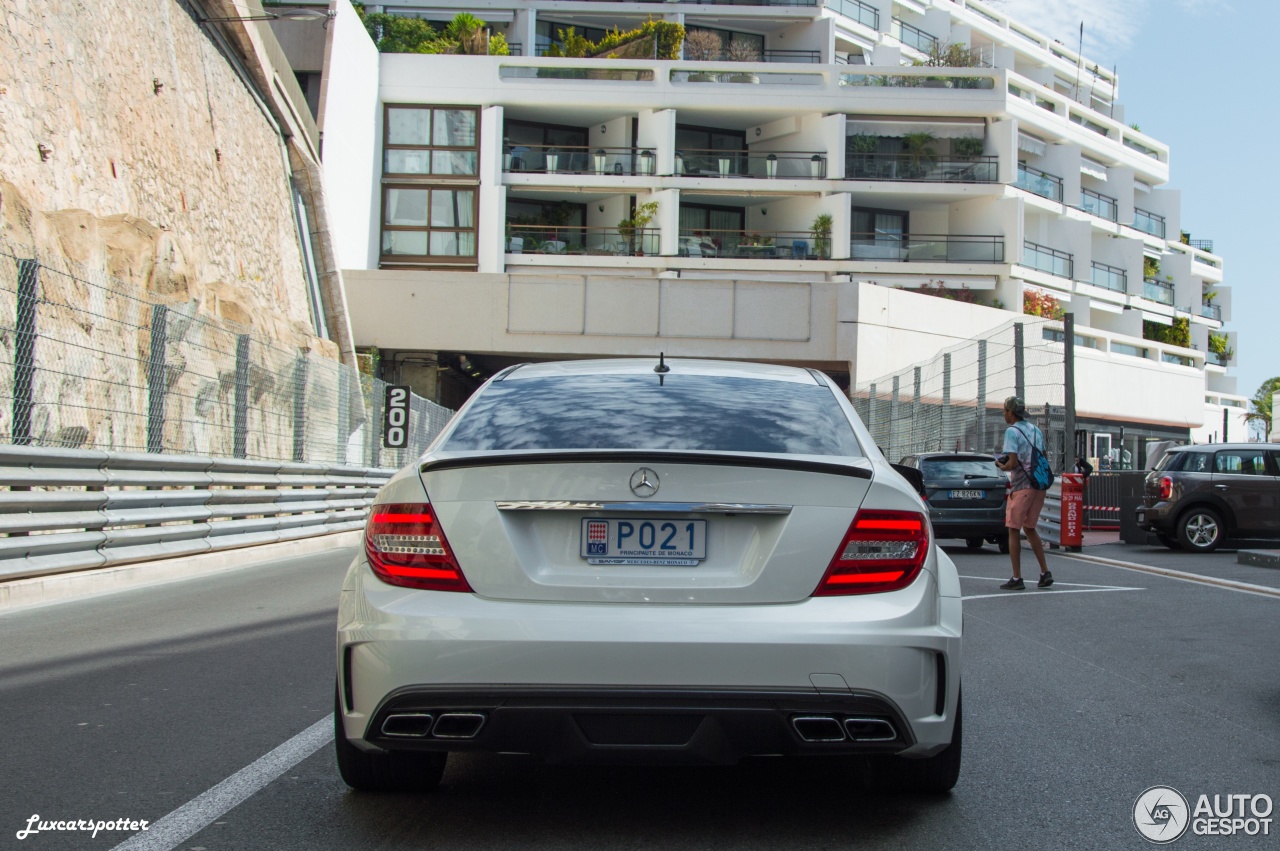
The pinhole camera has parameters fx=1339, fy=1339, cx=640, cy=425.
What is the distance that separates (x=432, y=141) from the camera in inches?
1970

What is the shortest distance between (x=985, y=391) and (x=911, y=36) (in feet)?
195

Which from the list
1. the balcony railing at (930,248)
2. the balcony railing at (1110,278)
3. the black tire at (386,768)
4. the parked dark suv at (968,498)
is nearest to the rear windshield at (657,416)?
the black tire at (386,768)

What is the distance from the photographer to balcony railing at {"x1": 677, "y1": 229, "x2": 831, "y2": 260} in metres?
51.0

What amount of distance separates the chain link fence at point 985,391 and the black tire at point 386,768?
15440 millimetres

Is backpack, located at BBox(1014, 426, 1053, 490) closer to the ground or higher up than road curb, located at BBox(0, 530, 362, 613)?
higher up

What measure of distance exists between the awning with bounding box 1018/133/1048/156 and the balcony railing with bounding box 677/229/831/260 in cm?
1331

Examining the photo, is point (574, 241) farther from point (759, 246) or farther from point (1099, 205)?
point (1099, 205)

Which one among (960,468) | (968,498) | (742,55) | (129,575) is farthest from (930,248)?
(129,575)

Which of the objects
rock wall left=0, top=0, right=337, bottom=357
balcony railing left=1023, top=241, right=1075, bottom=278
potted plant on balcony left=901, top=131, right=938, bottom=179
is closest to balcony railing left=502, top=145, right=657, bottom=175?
potted plant on balcony left=901, top=131, right=938, bottom=179

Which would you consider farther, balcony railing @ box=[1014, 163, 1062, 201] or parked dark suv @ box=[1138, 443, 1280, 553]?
balcony railing @ box=[1014, 163, 1062, 201]

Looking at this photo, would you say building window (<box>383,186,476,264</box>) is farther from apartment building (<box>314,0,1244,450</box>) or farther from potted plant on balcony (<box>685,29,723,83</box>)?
potted plant on balcony (<box>685,29,723,83</box>)

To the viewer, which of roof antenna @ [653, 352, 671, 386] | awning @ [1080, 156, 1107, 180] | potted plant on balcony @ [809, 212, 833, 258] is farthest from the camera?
awning @ [1080, 156, 1107, 180]

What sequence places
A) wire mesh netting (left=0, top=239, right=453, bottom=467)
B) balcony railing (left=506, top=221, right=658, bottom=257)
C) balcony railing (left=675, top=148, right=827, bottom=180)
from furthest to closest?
balcony railing (left=675, top=148, right=827, bottom=180), balcony railing (left=506, top=221, right=658, bottom=257), wire mesh netting (left=0, top=239, right=453, bottom=467)

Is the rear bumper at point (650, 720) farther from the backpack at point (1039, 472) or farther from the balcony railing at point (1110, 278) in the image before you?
the balcony railing at point (1110, 278)
